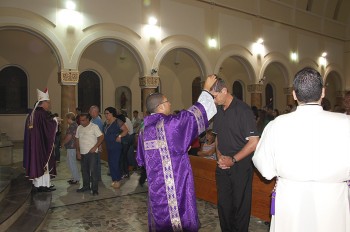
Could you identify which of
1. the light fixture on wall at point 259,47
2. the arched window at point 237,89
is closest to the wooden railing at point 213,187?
the light fixture on wall at point 259,47

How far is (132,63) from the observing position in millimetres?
15875

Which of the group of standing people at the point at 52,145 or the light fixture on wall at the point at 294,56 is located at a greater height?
the light fixture on wall at the point at 294,56

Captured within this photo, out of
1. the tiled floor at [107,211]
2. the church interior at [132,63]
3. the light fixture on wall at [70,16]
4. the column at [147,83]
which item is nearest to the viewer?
the tiled floor at [107,211]

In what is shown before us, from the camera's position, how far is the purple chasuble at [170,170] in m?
2.75

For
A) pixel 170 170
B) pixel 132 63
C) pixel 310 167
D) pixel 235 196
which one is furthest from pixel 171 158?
pixel 132 63

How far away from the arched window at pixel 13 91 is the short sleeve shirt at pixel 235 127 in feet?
41.4

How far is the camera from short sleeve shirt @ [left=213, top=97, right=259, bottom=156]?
126 inches

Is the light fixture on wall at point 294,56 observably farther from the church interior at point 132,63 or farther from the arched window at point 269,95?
the arched window at point 269,95

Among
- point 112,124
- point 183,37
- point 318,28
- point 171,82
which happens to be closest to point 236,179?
point 112,124

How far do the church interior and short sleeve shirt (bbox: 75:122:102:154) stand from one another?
90 cm

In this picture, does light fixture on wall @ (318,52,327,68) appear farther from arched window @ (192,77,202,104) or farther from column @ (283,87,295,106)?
arched window @ (192,77,202,104)

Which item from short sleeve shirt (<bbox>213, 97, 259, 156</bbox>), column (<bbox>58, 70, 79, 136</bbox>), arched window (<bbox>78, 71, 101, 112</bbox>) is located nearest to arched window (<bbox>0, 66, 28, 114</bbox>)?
arched window (<bbox>78, 71, 101, 112</bbox>)

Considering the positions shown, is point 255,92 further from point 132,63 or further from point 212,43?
point 132,63

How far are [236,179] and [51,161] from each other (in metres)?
4.08
